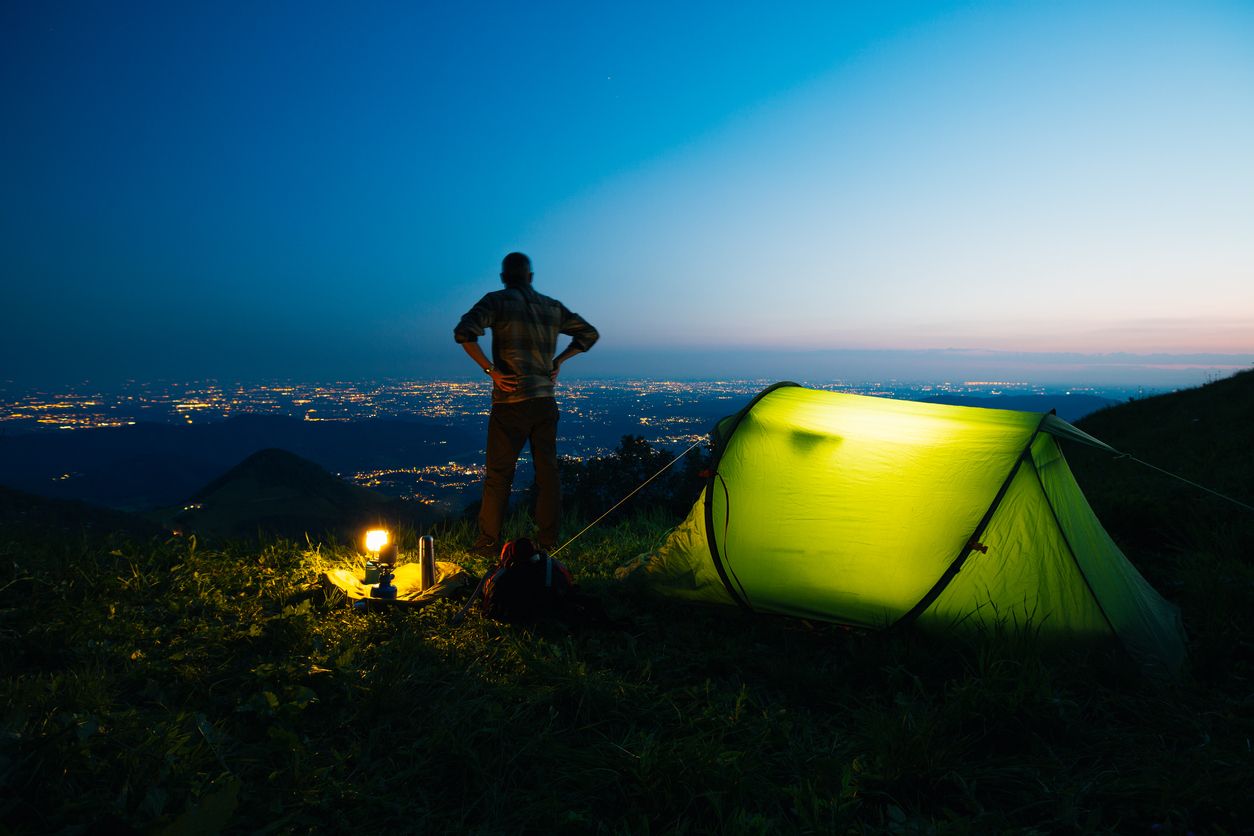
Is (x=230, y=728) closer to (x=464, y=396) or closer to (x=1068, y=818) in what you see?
(x=1068, y=818)

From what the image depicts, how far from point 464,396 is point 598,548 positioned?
5423 centimetres

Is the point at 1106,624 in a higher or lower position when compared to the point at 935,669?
higher

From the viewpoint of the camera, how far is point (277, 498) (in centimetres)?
3166

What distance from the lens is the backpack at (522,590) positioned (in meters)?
4.44

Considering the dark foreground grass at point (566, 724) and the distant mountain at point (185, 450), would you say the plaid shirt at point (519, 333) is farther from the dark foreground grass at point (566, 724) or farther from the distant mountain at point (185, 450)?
the distant mountain at point (185, 450)

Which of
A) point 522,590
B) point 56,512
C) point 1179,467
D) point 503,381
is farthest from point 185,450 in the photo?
point 1179,467

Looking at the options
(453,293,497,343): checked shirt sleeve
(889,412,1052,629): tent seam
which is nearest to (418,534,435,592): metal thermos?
(453,293,497,343): checked shirt sleeve

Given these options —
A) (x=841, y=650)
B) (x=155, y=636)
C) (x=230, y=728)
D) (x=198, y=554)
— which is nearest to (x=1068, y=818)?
(x=841, y=650)

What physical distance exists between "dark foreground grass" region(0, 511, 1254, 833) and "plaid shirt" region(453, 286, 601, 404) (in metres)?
2.36

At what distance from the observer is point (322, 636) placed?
13.2 feet

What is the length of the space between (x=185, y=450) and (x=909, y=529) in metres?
86.6

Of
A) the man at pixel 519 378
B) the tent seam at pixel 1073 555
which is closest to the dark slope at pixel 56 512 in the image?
the man at pixel 519 378

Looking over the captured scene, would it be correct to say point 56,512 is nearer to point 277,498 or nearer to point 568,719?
point 568,719

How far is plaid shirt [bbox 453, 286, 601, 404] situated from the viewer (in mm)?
5652
